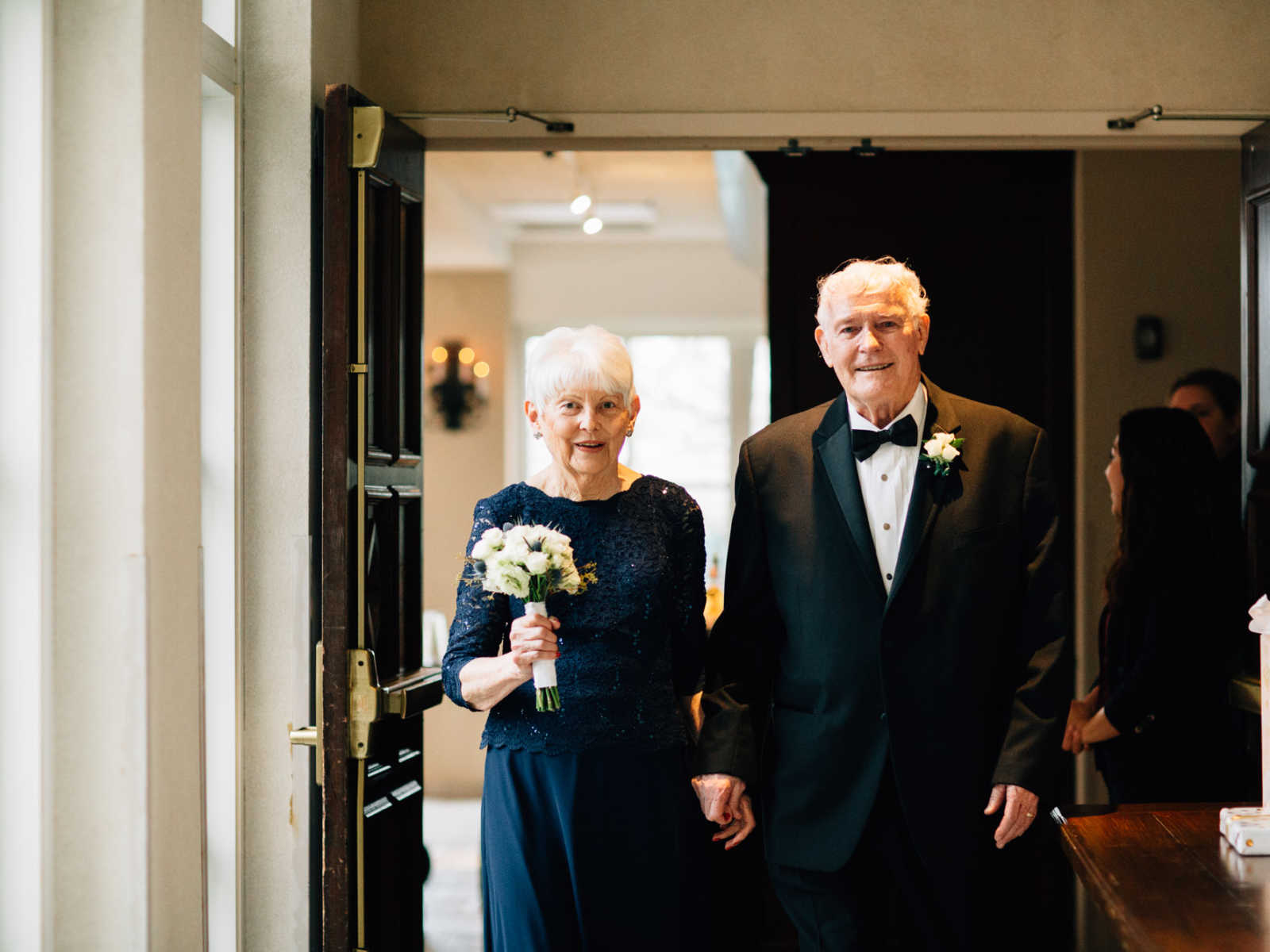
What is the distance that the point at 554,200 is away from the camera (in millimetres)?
8188

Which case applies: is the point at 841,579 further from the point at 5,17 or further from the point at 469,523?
the point at 469,523

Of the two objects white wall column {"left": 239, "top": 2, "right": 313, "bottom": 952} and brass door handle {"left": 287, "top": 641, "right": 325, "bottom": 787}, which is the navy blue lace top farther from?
white wall column {"left": 239, "top": 2, "right": 313, "bottom": 952}

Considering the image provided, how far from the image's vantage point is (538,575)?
2270mm

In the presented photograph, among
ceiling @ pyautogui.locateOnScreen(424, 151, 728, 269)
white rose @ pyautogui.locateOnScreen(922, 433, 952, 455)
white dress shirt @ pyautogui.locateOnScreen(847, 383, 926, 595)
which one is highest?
ceiling @ pyautogui.locateOnScreen(424, 151, 728, 269)

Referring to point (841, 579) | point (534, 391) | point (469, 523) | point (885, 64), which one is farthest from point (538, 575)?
point (469, 523)

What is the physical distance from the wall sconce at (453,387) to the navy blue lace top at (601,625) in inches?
251

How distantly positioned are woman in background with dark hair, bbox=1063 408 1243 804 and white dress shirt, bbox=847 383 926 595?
1.30m

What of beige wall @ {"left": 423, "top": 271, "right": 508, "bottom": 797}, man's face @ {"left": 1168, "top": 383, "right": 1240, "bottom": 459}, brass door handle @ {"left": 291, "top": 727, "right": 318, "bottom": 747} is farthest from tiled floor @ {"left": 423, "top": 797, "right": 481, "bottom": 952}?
man's face @ {"left": 1168, "top": 383, "right": 1240, "bottom": 459}

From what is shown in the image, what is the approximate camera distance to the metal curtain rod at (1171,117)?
3406 mm

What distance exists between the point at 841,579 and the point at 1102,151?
153 inches

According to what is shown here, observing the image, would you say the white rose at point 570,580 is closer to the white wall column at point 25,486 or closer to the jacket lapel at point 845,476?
the jacket lapel at point 845,476

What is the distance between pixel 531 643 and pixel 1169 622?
194cm

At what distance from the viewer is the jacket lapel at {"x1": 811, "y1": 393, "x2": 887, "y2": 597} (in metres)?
2.40

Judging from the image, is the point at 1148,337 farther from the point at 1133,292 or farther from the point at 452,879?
the point at 452,879
